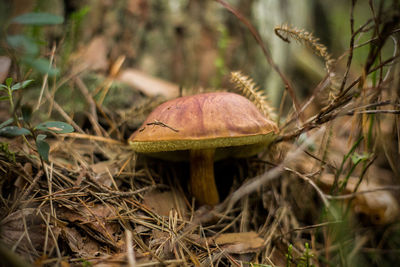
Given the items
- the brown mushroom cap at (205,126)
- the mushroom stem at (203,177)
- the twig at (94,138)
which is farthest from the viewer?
the twig at (94,138)

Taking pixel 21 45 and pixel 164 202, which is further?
pixel 164 202

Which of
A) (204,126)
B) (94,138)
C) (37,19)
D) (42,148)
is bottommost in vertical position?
(94,138)

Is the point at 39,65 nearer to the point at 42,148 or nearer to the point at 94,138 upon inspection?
the point at 42,148

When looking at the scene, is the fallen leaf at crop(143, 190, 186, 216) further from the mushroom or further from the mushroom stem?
the mushroom

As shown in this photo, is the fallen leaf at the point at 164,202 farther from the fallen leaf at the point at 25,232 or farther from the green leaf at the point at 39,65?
the green leaf at the point at 39,65

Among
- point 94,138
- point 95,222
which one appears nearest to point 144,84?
point 94,138

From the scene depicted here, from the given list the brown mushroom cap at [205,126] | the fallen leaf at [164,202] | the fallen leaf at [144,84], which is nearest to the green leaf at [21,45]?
the brown mushroom cap at [205,126]

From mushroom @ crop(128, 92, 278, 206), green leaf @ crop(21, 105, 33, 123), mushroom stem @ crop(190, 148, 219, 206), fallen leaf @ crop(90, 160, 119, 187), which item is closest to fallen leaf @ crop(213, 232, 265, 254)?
mushroom stem @ crop(190, 148, 219, 206)

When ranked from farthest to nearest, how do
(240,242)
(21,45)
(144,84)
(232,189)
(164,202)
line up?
(144,84), (232,189), (164,202), (240,242), (21,45)

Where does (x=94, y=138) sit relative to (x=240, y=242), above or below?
above
